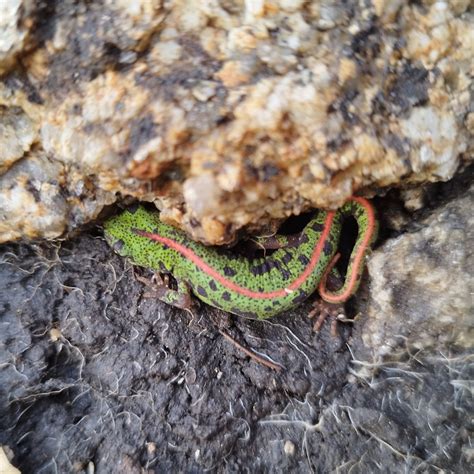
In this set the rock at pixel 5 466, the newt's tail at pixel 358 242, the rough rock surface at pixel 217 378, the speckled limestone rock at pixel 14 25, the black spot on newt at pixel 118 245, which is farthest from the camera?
the black spot on newt at pixel 118 245

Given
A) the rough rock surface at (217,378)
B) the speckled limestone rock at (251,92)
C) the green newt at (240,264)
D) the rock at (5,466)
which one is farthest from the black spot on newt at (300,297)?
the rock at (5,466)

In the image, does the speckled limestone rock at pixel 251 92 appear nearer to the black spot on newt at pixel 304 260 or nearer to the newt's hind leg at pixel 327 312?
the black spot on newt at pixel 304 260

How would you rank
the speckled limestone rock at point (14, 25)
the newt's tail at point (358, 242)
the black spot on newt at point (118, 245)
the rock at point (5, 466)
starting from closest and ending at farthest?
1. the speckled limestone rock at point (14, 25)
2. the rock at point (5, 466)
3. the newt's tail at point (358, 242)
4. the black spot on newt at point (118, 245)

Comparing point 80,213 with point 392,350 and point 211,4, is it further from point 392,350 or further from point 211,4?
point 392,350

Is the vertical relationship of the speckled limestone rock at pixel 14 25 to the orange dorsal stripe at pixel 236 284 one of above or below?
above

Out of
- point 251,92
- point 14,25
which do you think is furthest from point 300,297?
point 14,25

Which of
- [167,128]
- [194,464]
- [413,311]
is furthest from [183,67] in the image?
[194,464]

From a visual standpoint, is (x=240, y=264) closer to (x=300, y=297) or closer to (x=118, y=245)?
(x=300, y=297)
